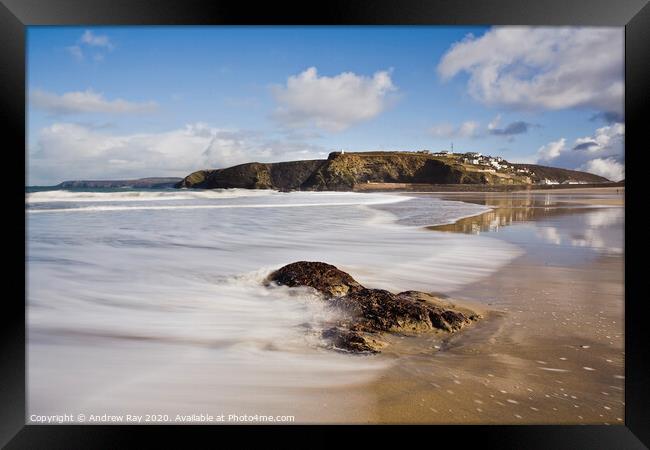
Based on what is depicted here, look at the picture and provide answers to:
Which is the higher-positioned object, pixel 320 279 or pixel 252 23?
pixel 252 23

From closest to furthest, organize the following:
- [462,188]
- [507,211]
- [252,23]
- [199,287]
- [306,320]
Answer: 1. [252,23]
2. [306,320]
3. [199,287]
4. [462,188]
5. [507,211]

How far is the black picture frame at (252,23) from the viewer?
198cm

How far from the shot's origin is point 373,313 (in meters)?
2.30

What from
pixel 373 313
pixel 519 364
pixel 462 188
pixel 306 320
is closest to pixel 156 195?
pixel 306 320

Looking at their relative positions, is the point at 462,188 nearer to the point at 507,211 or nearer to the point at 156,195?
the point at 507,211

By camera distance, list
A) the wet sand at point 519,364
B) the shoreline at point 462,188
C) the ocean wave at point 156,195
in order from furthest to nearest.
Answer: the ocean wave at point 156,195
the shoreline at point 462,188
the wet sand at point 519,364

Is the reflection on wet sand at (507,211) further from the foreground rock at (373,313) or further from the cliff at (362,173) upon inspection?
the foreground rock at (373,313)

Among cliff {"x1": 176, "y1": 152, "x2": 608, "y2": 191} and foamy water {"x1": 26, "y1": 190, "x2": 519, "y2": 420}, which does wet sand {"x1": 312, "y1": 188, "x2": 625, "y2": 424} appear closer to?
foamy water {"x1": 26, "y1": 190, "x2": 519, "y2": 420}

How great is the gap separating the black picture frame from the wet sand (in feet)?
0.45

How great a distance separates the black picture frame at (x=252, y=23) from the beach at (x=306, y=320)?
12 cm

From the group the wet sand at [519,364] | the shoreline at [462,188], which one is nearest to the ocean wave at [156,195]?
the shoreline at [462,188]

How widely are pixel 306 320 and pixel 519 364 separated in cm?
128

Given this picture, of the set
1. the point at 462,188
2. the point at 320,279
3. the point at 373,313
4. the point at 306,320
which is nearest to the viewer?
the point at 373,313

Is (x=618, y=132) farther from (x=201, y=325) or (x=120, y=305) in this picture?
(x=120, y=305)
